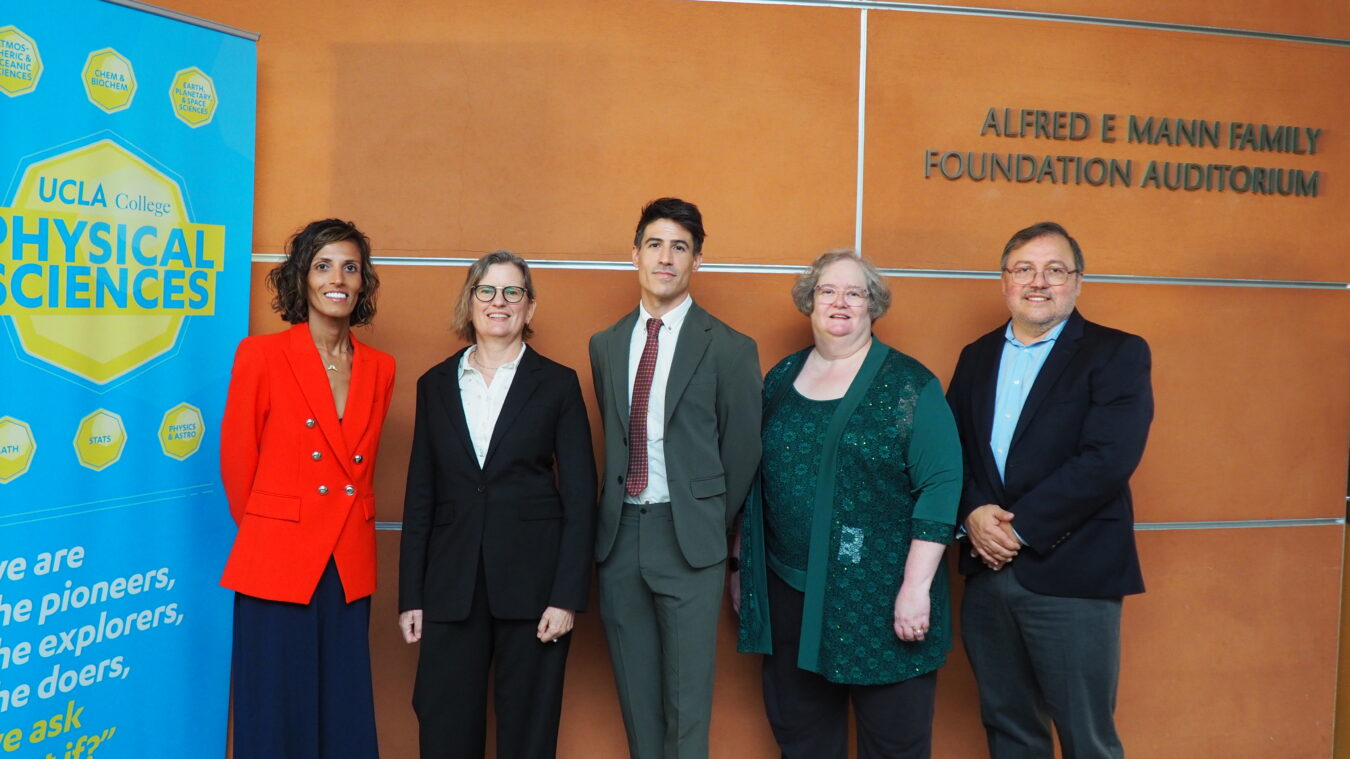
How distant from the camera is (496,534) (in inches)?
97.7

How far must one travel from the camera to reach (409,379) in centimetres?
322

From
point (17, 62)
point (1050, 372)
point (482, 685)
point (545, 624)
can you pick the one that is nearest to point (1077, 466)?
point (1050, 372)

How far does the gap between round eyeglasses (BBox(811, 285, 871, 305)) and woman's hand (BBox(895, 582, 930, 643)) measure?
31.5 inches

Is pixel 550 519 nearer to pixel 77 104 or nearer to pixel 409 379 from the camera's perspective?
pixel 409 379

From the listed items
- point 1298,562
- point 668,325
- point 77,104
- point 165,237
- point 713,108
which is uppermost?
point 713,108

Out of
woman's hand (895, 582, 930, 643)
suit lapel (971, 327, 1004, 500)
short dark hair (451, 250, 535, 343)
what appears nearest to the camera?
woman's hand (895, 582, 930, 643)

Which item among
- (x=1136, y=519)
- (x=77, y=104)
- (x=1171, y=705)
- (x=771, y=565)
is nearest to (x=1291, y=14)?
(x=1136, y=519)

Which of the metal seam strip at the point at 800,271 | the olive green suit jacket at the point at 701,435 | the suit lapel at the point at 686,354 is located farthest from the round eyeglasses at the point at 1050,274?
the suit lapel at the point at 686,354

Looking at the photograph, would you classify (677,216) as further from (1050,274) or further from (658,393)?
(1050,274)

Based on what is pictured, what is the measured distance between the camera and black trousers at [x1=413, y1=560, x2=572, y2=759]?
251cm

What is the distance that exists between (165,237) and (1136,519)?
3.43 meters

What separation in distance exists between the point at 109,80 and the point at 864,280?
2.20 m

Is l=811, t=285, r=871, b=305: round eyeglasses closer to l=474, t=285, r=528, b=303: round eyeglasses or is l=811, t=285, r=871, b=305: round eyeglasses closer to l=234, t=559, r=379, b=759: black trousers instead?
l=474, t=285, r=528, b=303: round eyeglasses


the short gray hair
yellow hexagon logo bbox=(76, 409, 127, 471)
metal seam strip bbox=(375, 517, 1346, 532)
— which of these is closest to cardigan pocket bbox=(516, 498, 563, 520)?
the short gray hair
